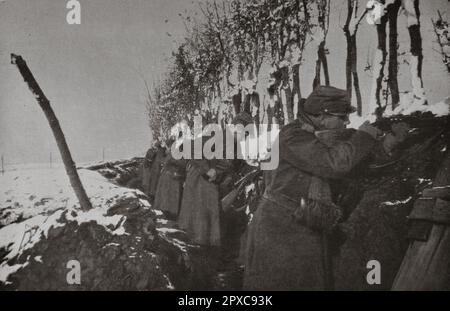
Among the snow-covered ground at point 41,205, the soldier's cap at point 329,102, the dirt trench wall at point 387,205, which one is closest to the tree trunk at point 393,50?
the dirt trench wall at point 387,205

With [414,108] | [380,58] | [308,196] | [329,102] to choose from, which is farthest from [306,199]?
[380,58]

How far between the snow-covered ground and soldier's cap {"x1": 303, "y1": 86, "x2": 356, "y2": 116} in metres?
2.38

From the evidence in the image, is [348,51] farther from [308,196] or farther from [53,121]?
[53,121]

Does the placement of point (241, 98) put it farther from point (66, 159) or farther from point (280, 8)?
point (66, 159)

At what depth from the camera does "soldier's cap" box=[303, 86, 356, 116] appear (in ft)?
8.55

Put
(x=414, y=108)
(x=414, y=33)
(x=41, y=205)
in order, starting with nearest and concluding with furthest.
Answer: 1. (x=414, y=108)
2. (x=414, y=33)
3. (x=41, y=205)

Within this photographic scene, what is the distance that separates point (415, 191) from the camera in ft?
9.37

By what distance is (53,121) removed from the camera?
467 cm

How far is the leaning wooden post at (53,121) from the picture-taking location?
429 centimetres

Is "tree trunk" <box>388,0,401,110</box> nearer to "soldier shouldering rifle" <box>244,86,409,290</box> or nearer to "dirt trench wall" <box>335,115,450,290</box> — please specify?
"dirt trench wall" <box>335,115,450,290</box>

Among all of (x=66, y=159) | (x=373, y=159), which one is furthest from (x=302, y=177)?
(x=66, y=159)

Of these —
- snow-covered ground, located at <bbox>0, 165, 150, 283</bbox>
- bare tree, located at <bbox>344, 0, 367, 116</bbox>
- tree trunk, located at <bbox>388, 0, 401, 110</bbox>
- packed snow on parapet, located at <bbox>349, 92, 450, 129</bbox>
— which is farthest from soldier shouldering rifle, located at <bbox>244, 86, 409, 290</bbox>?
bare tree, located at <bbox>344, 0, 367, 116</bbox>

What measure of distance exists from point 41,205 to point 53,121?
3117 mm
